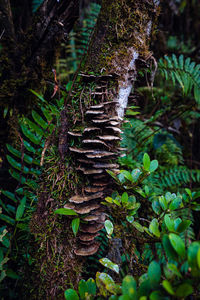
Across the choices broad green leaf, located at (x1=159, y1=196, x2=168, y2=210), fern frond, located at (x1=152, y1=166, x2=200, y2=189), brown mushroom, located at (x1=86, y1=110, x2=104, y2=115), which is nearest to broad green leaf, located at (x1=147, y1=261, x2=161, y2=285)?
Result: broad green leaf, located at (x1=159, y1=196, x2=168, y2=210)

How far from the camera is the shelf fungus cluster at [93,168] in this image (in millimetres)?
1148

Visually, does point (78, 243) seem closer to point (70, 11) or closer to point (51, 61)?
point (51, 61)

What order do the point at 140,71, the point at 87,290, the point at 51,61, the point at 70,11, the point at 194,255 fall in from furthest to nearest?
1. the point at 51,61
2. the point at 70,11
3. the point at 140,71
4. the point at 87,290
5. the point at 194,255

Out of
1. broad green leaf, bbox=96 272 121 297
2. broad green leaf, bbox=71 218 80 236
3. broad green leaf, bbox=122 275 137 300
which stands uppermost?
broad green leaf, bbox=122 275 137 300

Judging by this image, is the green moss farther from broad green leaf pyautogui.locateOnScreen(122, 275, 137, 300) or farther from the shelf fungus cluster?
broad green leaf pyautogui.locateOnScreen(122, 275, 137, 300)

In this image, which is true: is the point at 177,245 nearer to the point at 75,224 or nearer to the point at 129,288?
the point at 129,288

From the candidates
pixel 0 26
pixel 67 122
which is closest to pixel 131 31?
pixel 67 122

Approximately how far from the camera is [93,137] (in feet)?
4.08

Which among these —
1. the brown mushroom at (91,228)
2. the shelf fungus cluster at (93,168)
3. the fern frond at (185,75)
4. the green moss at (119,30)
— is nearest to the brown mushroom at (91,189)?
the shelf fungus cluster at (93,168)

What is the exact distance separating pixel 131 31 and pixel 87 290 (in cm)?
159

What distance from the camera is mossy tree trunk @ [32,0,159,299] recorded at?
1.15m

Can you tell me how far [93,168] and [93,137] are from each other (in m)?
0.21

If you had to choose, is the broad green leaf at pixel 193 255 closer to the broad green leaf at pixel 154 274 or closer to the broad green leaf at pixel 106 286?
the broad green leaf at pixel 154 274

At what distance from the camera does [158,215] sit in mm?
1129
